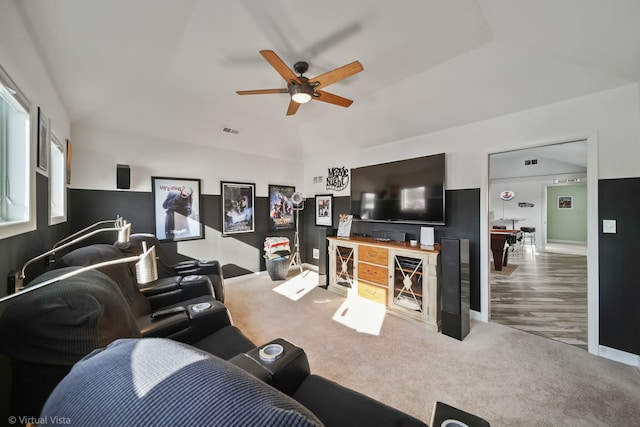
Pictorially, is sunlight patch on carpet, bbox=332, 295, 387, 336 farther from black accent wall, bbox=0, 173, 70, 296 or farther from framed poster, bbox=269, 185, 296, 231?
black accent wall, bbox=0, 173, 70, 296

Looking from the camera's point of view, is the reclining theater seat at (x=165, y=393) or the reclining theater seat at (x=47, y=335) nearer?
the reclining theater seat at (x=165, y=393)

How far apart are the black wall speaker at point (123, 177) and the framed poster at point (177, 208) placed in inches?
13.7

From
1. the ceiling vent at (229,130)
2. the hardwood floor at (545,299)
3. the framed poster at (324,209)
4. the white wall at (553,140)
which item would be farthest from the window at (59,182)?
the hardwood floor at (545,299)

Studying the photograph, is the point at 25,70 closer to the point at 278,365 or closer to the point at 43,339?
the point at 43,339

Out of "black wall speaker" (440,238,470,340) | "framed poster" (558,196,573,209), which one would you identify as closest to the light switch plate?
"black wall speaker" (440,238,470,340)

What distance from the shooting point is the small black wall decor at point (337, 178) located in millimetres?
4797

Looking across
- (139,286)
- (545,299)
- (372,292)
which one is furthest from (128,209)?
(545,299)

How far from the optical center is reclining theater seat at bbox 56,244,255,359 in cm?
168

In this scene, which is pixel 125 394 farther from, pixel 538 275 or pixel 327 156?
pixel 538 275

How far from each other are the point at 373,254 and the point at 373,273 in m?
0.29

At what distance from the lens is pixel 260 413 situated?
0.41m

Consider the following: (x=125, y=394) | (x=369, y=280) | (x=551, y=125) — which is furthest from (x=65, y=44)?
(x=551, y=125)

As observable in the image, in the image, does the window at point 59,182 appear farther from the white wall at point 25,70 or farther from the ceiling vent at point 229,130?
the ceiling vent at point 229,130

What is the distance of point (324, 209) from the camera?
17.2 feet
